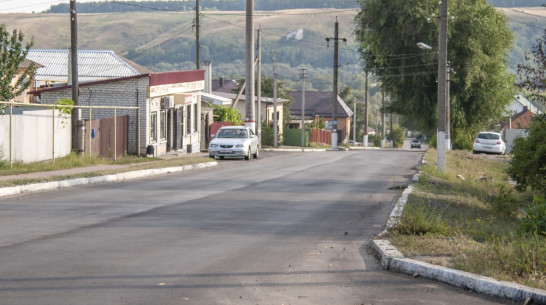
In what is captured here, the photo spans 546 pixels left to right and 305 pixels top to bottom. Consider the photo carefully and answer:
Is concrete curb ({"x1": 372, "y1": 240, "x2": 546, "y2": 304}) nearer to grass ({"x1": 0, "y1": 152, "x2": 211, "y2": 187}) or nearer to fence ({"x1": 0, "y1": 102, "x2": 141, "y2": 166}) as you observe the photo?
grass ({"x1": 0, "y1": 152, "x2": 211, "y2": 187})

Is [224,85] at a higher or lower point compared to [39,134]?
higher

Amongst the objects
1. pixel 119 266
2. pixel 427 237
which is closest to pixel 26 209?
pixel 119 266

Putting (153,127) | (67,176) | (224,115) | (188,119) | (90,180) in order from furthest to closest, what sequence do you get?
(224,115) → (188,119) → (153,127) → (90,180) → (67,176)

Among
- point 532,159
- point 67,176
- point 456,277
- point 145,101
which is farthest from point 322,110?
point 456,277

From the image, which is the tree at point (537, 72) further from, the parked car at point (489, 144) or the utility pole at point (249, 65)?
the parked car at point (489, 144)

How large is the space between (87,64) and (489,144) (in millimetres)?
34416

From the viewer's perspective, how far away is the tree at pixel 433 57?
51969 millimetres

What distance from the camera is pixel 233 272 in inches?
340

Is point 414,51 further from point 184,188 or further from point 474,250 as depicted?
point 474,250

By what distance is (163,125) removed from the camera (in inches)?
1619

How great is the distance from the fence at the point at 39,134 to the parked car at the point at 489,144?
92.7 ft

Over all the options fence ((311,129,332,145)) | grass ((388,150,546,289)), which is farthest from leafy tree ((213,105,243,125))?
grass ((388,150,546,289))

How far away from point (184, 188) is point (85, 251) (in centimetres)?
1014

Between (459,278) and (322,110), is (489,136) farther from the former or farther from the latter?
(322,110)
